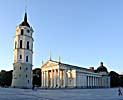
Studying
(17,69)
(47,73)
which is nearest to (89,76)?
(47,73)

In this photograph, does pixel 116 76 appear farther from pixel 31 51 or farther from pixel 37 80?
pixel 31 51

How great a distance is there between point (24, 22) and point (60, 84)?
111ft

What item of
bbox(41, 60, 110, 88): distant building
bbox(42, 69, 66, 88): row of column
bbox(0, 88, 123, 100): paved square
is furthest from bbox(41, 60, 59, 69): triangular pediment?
bbox(0, 88, 123, 100): paved square

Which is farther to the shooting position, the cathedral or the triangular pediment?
the triangular pediment

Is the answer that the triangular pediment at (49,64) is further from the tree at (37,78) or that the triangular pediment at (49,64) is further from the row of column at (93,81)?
the row of column at (93,81)

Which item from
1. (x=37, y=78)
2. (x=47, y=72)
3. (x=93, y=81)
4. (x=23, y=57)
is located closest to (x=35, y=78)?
(x=37, y=78)

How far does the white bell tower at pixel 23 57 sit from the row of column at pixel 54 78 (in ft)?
82.2

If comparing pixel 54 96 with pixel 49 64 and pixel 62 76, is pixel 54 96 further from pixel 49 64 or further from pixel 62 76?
pixel 49 64

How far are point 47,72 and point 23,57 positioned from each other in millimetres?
34479

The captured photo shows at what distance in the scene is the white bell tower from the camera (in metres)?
76.3

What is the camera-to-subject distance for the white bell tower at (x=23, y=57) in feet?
250

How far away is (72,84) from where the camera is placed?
104938mm

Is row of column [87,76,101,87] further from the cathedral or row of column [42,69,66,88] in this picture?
row of column [42,69,66,88]

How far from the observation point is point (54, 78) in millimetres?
104500
